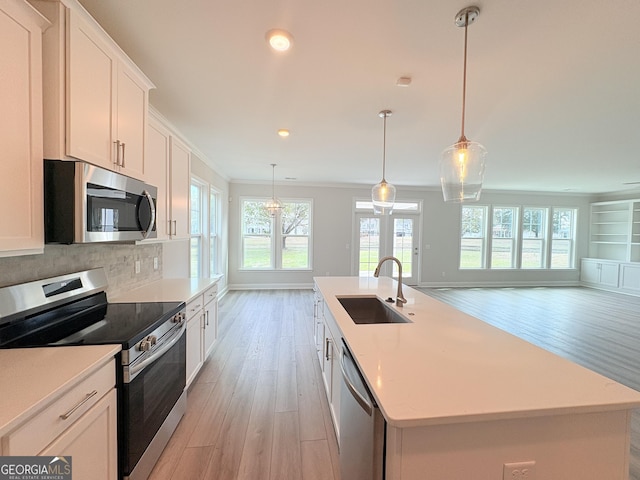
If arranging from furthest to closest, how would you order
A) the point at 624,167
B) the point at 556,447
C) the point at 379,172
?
the point at 379,172
the point at 624,167
the point at 556,447

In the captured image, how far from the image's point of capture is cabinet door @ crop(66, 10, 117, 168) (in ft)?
4.40

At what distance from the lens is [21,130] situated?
1173mm

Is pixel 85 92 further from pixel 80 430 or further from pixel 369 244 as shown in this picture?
pixel 369 244

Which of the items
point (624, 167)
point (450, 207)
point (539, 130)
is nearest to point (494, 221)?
point (450, 207)

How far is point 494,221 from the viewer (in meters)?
7.66

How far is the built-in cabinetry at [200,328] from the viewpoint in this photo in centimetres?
237

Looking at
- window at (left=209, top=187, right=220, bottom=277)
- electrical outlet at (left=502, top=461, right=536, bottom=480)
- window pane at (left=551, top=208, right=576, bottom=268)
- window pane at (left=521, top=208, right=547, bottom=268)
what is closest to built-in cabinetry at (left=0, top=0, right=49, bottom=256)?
electrical outlet at (left=502, top=461, right=536, bottom=480)

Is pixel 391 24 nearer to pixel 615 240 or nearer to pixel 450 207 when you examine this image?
pixel 450 207

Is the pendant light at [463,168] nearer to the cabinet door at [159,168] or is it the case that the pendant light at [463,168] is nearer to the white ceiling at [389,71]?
the white ceiling at [389,71]

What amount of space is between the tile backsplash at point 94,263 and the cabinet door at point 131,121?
2.16 feet

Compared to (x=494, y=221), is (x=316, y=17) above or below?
above

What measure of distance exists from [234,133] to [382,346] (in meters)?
3.09

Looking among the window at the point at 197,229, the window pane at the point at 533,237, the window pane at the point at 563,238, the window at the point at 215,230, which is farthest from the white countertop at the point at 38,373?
the window pane at the point at 563,238

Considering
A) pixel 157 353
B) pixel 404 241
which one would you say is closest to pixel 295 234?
Answer: pixel 404 241
